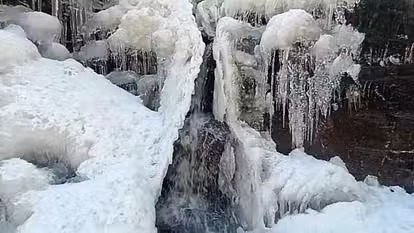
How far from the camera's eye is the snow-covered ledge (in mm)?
3092

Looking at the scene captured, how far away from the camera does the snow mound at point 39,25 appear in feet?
14.8

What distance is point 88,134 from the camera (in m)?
3.63

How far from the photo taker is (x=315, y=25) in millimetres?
4227

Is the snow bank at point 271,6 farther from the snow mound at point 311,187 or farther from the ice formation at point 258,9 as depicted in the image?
the snow mound at point 311,187

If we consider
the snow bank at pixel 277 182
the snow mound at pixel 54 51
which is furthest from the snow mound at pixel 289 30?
the snow mound at pixel 54 51

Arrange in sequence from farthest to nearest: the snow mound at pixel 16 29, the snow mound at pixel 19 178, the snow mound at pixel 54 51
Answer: the snow mound at pixel 54 51 < the snow mound at pixel 16 29 < the snow mound at pixel 19 178

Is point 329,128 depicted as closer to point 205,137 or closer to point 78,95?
point 205,137

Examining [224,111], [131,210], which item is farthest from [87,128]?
[224,111]

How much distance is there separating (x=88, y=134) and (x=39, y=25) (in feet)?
4.49

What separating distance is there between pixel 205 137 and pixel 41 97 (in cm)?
119

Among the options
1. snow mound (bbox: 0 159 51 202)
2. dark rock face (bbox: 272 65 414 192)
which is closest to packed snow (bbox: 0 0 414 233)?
snow mound (bbox: 0 159 51 202)

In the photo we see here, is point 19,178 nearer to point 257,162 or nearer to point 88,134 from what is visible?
point 88,134

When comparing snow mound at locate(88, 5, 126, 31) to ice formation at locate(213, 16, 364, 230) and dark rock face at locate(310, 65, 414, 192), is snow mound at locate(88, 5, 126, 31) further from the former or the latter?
dark rock face at locate(310, 65, 414, 192)

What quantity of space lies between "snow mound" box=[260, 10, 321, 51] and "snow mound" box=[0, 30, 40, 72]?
1.66 m
